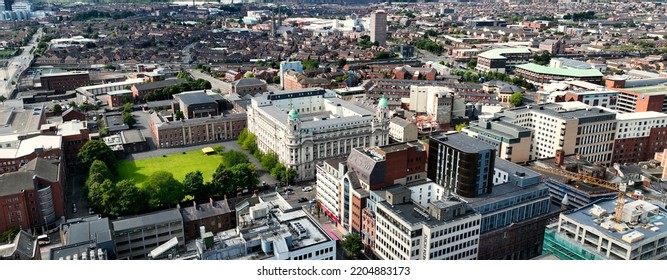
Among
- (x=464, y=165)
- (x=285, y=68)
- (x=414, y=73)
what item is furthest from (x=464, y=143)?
(x=285, y=68)

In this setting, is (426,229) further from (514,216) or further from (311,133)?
(311,133)

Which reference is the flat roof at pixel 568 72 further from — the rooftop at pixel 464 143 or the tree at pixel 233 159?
the tree at pixel 233 159

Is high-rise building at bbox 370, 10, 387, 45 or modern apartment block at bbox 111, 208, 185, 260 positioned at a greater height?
high-rise building at bbox 370, 10, 387, 45

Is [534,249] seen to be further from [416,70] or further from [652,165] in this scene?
[416,70]

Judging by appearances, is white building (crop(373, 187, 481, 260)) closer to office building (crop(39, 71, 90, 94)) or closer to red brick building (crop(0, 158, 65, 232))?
red brick building (crop(0, 158, 65, 232))

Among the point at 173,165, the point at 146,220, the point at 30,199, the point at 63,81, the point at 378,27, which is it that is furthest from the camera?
the point at 378,27

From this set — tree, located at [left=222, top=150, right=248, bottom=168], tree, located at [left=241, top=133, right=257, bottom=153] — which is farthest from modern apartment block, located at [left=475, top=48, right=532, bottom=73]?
tree, located at [left=222, top=150, right=248, bottom=168]

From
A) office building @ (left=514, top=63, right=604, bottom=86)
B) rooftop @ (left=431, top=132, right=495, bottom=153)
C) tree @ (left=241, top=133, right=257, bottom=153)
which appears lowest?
tree @ (left=241, top=133, right=257, bottom=153)
